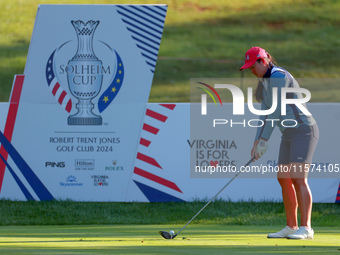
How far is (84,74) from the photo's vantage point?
10.6 meters

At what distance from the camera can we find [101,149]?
1050 cm

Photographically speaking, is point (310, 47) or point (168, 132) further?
point (310, 47)

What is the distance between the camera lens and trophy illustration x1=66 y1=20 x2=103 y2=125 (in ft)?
34.4

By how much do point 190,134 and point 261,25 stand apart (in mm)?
22437

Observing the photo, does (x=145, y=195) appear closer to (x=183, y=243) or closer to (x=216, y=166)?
(x=216, y=166)

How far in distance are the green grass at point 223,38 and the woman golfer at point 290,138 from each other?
50.8ft

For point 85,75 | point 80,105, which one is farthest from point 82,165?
point 85,75

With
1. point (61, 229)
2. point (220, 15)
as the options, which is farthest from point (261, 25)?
point (61, 229)

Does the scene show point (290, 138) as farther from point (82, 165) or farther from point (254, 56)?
point (82, 165)

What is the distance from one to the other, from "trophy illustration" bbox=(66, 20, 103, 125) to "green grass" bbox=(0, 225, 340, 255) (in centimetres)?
185

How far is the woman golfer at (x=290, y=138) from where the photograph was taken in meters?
7.24

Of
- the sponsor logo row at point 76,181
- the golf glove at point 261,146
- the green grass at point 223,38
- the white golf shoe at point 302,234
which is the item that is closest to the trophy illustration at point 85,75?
the sponsor logo row at point 76,181

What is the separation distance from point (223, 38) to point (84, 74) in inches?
816

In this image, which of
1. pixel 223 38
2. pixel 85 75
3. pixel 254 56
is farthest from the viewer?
pixel 223 38
